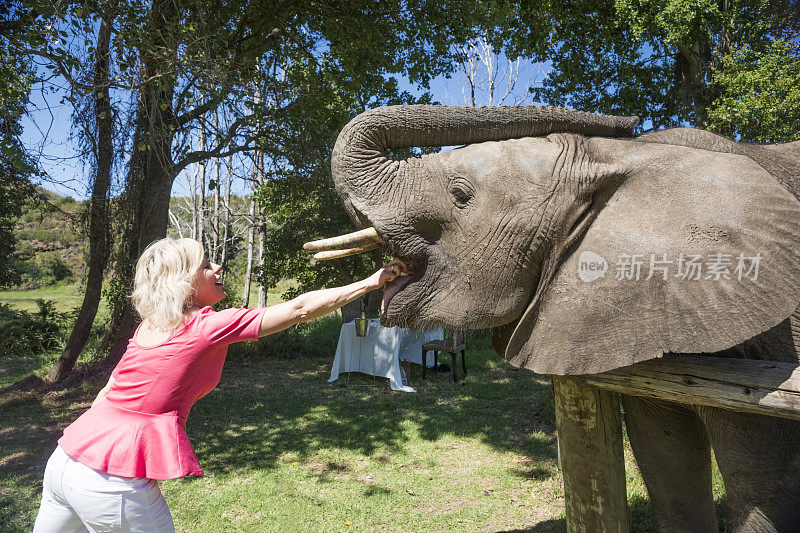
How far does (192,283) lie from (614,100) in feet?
27.0

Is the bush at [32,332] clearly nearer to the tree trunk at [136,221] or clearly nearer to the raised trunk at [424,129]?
the tree trunk at [136,221]

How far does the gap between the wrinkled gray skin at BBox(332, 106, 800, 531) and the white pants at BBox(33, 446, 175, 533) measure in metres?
1.12

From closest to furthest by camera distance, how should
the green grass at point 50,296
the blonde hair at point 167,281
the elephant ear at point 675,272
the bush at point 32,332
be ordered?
the elephant ear at point 675,272 → the blonde hair at point 167,281 → the bush at point 32,332 → the green grass at point 50,296

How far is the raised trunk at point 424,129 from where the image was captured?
6.87 ft

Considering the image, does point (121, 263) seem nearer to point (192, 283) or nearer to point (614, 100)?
point (192, 283)

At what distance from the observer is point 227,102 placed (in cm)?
663

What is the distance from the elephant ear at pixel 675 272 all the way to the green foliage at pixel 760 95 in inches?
262

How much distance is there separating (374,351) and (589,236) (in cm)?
779

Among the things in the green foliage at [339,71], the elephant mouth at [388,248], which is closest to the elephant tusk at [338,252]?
the elephant mouth at [388,248]

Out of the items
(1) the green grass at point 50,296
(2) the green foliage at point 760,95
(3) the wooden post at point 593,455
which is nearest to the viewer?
(3) the wooden post at point 593,455

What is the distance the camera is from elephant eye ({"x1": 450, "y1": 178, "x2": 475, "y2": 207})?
1.99m

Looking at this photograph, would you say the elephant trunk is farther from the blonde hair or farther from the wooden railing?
the wooden railing

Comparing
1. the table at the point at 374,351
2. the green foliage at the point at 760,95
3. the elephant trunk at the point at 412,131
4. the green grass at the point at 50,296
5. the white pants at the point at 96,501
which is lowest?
the table at the point at 374,351

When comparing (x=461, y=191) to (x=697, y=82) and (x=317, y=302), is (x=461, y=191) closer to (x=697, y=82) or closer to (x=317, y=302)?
(x=317, y=302)
